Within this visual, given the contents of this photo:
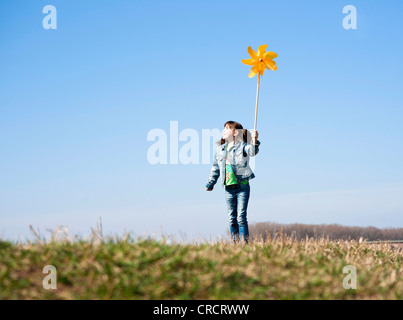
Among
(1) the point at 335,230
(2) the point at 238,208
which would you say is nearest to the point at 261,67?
(2) the point at 238,208

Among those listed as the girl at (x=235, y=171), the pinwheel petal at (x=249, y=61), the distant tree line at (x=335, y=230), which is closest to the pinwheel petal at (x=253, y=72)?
the pinwheel petal at (x=249, y=61)

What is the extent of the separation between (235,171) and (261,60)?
2.13m

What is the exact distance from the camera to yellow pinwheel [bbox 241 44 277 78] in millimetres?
7469

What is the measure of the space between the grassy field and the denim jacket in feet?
8.02

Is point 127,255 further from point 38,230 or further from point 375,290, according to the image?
point 375,290

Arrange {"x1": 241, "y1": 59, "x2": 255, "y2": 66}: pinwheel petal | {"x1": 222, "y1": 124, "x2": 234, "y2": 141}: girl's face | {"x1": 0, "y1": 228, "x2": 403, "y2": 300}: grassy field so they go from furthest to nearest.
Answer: {"x1": 222, "y1": 124, "x2": 234, "y2": 141}: girl's face < {"x1": 241, "y1": 59, "x2": 255, "y2": 66}: pinwheel petal < {"x1": 0, "y1": 228, "x2": 403, "y2": 300}: grassy field

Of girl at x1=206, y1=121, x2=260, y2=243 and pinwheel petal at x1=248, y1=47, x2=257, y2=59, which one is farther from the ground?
pinwheel petal at x1=248, y1=47, x2=257, y2=59

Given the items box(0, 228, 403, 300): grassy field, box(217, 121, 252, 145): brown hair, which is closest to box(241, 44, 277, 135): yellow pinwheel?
box(217, 121, 252, 145): brown hair

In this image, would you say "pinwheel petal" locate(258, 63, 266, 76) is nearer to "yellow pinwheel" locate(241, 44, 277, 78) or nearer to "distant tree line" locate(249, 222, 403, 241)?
"yellow pinwheel" locate(241, 44, 277, 78)

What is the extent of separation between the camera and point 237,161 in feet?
26.0

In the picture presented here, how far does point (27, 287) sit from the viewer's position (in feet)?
13.3

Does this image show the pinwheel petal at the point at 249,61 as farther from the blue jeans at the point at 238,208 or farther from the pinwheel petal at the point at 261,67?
the blue jeans at the point at 238,208

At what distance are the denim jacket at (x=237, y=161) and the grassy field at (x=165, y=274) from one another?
2446 mm

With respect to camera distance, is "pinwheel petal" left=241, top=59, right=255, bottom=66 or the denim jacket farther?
the denim jacket
